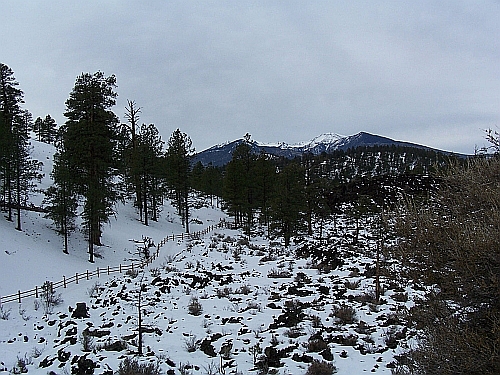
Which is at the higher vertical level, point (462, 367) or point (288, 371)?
point (462, 367)

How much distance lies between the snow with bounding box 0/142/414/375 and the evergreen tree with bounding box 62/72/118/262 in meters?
3.54

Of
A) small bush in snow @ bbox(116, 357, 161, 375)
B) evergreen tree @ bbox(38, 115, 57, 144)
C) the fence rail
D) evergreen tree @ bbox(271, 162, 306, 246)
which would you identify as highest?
evergreen tree @ bbox(38, 115, 57, 144)

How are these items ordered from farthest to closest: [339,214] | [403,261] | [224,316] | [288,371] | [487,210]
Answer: [339,214] → [224,316] → [288,371] → [403,261] → [487,210]

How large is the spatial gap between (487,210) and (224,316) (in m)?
11.2

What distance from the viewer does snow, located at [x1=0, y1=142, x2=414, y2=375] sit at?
12.1m

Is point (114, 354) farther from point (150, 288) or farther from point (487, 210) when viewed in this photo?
point (487, 210)

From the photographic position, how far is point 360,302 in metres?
16.5

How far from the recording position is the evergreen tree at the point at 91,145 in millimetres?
27297

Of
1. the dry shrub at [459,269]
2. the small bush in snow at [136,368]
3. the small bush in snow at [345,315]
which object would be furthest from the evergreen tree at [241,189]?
the dry shrub at [459,269]

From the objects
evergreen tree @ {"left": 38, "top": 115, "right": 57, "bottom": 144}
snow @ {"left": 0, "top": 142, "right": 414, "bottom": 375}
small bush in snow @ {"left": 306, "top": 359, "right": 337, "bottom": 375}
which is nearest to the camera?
small bush in snow @ {"left": 306, "top": 359, "right": 337, "bottom": 375}

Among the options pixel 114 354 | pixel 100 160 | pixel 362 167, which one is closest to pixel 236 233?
pixel 100 160

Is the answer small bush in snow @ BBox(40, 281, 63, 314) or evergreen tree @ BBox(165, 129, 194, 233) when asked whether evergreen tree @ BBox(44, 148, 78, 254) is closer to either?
small bush in snow @ BBox(40, 281, 63, 314)

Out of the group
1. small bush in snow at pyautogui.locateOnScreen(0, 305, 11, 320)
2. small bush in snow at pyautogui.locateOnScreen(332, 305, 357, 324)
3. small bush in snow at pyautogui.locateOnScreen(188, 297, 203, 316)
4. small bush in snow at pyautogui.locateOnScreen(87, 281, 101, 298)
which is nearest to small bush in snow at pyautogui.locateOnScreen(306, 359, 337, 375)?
small bush in snow at pyautogui.locateOnScreen(332, 305, 357, 324)

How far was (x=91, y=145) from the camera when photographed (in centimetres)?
2862
